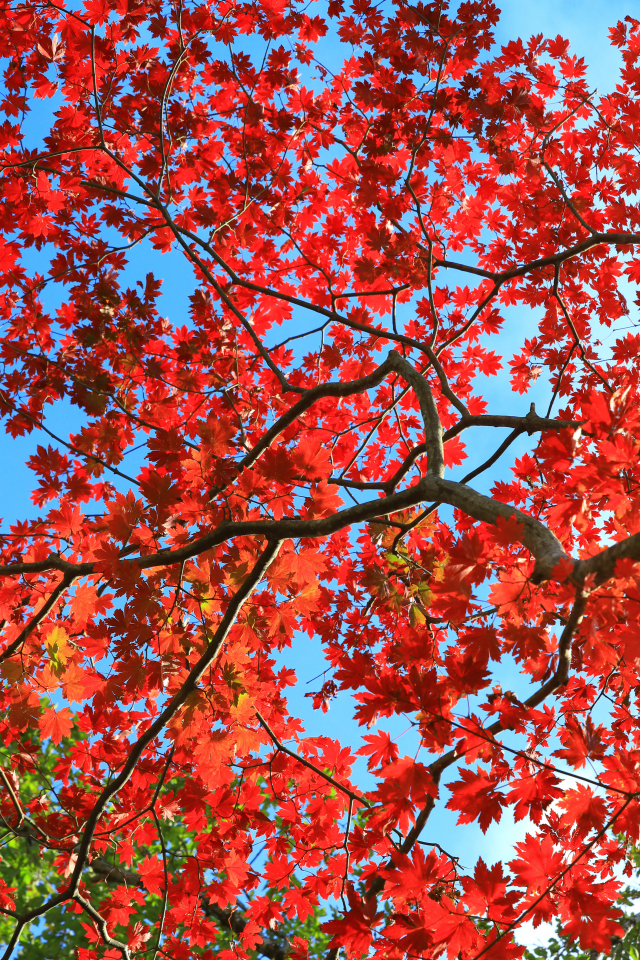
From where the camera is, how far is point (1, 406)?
5609 millimetres

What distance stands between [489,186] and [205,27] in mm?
3215

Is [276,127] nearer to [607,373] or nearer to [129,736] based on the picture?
[607,373]

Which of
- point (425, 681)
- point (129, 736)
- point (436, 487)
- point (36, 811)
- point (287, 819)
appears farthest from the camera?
point (36, 811)

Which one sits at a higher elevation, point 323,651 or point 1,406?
point 1,406

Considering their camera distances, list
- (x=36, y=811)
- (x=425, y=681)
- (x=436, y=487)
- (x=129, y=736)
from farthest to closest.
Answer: (x=36, y=811) → (x=129, y=736) → (x=436, y=487) → (x=425, y=681)

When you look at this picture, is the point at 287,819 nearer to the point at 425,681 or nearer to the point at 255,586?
the point at 255,586

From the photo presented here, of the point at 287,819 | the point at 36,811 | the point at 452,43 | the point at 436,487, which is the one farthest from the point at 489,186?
the point at 36,811

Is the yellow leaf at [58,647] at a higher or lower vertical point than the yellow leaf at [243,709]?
higher

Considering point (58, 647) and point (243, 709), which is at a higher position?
point (58, 647)

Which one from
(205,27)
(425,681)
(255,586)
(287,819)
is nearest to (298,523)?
(255,586)

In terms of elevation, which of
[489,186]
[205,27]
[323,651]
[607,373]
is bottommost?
[323,651]

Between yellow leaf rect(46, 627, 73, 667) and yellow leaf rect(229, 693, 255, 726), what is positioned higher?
yellow leaf rect(46, 627, 73, 667)

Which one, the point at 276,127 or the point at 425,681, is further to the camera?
the point at 276,127

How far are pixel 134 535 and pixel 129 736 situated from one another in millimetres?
2024
